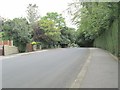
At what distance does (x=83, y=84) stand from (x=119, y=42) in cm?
1458

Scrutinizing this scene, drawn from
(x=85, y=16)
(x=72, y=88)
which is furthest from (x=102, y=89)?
(x=85, y=16)

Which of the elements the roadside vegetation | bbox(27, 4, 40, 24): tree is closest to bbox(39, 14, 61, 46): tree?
the roadside vegetation

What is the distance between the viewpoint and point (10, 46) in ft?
138

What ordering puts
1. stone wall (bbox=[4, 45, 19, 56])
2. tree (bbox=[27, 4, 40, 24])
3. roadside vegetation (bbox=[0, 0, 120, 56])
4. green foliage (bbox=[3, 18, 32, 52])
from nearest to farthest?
roadside vegetation (bbox=[0, 0, 120, 56])
stone wall (bbox=[4, 45, 19, 56])
green foliage (bbox=[3, 18, 32, 52])
tree (bbox=[27, 4, 40, 24])

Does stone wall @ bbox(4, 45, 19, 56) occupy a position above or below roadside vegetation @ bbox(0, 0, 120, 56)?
below

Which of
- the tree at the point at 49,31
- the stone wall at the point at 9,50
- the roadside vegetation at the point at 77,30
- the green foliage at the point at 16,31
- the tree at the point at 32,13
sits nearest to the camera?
the roadside vegetation at the point at 77,30

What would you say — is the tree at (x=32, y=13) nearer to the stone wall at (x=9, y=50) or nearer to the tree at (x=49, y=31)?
the tree at (x=49, y=31)

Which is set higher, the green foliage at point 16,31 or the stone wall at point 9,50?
the green foliage at point 16,31

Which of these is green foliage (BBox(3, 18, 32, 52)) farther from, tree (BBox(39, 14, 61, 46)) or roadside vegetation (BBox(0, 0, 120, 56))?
tree (BBox(39, 14, 61, 46))

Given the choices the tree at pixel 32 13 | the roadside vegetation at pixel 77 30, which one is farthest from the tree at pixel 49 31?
the tree at pixel 32 13

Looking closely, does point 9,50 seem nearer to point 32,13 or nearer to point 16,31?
point 16,31

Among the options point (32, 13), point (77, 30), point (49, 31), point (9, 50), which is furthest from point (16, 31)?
point (32, 13)

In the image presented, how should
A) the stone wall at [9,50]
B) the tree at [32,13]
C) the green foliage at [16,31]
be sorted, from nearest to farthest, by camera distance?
1. the stone wall at [9,50]
2. the green foliage at [16,31]
3. the tree at [32,13]

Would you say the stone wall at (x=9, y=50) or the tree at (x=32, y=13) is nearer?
the stone wall at (x=9, y=50)
